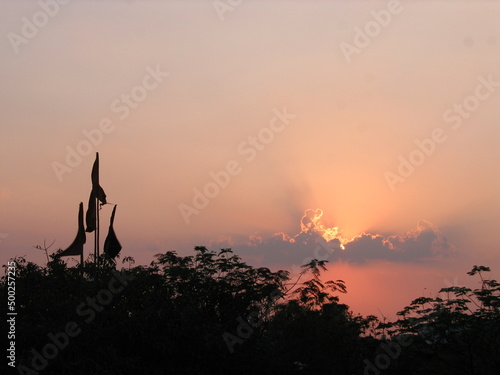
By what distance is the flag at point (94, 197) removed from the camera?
2588 centimetres

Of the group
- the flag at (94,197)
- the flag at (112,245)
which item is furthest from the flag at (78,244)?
the flag at (112,245)

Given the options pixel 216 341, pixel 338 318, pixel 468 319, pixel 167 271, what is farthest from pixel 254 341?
pixel 338 318

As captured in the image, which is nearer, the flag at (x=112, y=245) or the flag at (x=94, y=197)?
the flag at (x=94, y=197)

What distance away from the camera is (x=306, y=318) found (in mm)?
36312

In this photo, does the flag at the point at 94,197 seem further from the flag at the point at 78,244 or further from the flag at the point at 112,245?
the flag at the point at 112,245

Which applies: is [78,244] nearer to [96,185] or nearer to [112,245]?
[112,245]

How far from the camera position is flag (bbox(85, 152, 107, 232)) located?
25877 mm

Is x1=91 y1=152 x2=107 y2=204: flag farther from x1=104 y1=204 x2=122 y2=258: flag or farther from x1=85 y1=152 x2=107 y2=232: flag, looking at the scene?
x1=104 y1=204 x2=122 y2=258: flag

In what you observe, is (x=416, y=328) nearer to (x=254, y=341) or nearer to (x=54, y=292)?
(x=254, y=341)

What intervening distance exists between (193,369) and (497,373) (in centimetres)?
1259

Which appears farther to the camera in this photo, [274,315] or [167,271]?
[274,315]

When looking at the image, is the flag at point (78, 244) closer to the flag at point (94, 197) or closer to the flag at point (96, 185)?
the flag at point (94, 197)

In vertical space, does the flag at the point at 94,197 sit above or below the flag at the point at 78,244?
above

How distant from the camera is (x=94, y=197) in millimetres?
26109
